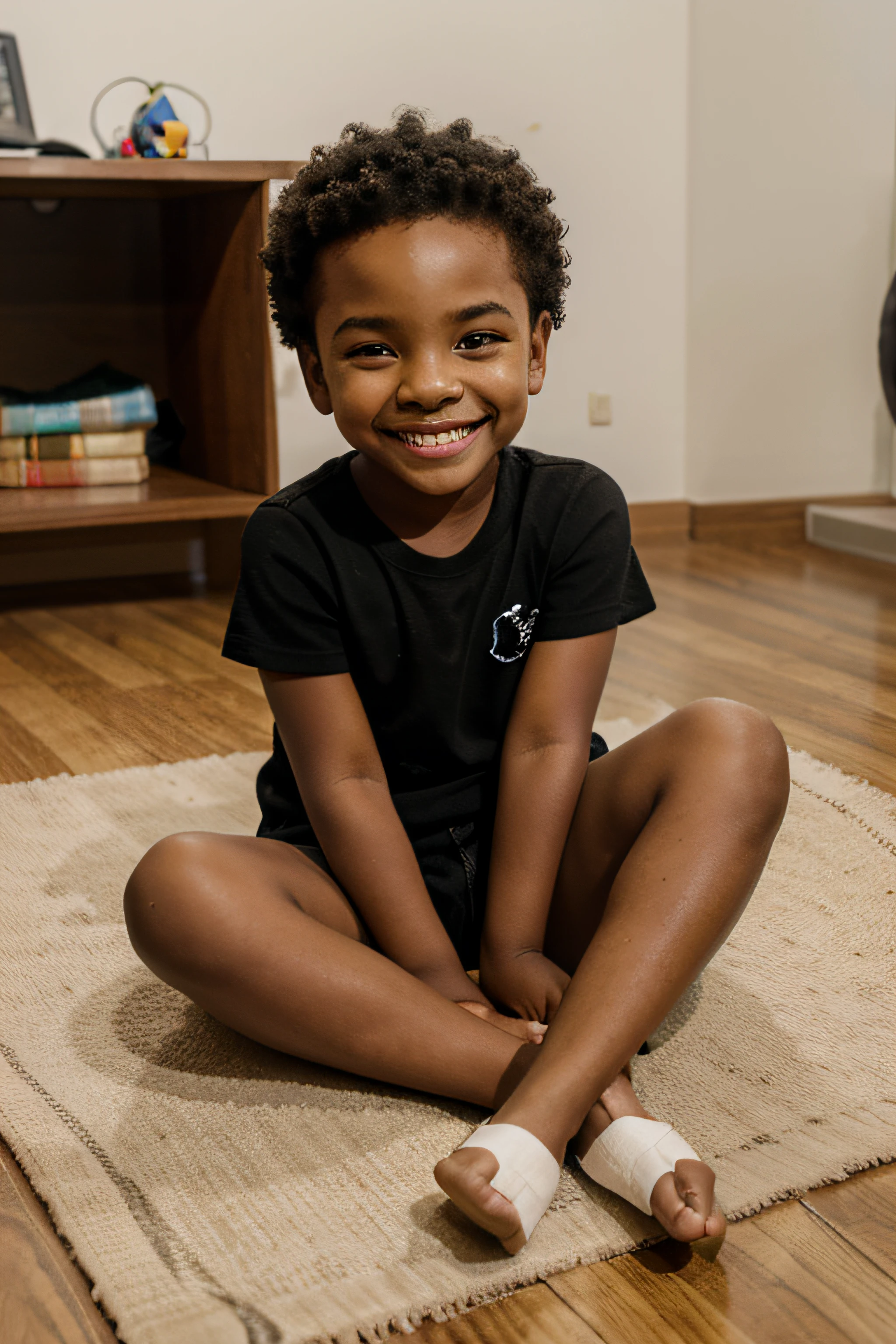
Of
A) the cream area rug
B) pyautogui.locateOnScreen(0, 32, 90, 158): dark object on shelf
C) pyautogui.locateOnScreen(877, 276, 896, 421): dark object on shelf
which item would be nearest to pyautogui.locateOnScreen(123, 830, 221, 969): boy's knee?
the cream area rug

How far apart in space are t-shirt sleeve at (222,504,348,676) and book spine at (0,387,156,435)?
147 centimetres

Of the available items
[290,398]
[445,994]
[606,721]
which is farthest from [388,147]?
[290,398]

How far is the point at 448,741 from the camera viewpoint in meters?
0.92

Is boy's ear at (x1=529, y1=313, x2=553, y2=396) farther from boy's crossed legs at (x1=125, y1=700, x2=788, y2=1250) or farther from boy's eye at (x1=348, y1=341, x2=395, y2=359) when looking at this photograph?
boy's crossed legs at (x1=125, y1=700, x2=788, y2=1250)

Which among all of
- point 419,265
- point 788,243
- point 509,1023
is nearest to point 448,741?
point 509,1023

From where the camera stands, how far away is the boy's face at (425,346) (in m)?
0.82

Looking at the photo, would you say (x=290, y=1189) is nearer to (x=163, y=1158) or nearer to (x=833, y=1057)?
(x=163, y=1158)

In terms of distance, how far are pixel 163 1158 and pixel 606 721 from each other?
96 cm

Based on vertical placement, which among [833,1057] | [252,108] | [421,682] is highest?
[252,108]

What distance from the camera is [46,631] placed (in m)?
2.20

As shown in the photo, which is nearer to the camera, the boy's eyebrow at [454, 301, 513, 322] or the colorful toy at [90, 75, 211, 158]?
the boy's eyebrow at [454, 301, 513, 322]

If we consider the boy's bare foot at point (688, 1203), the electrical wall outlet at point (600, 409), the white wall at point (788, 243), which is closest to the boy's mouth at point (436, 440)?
the boy's bare foot at point (688, 1203)

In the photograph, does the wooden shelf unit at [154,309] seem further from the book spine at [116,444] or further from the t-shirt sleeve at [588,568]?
the t-shirt sleeve at [588,568]

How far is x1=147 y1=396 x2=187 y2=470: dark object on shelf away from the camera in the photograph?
98.4 inches
